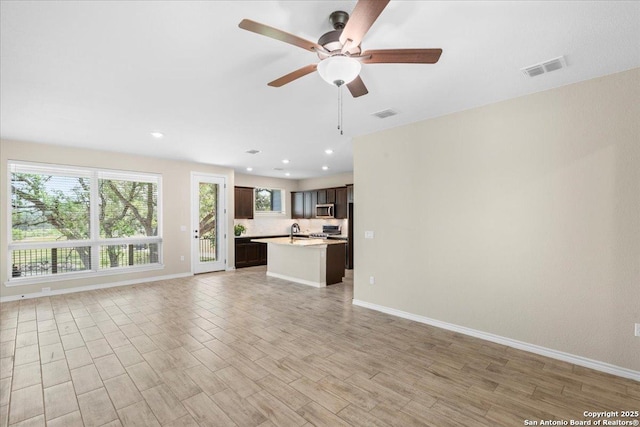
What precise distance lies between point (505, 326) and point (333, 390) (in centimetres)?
212

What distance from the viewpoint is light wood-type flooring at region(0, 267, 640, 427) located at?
6.88ft

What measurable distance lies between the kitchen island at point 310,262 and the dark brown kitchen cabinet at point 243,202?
2190mm

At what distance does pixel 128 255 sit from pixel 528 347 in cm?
696

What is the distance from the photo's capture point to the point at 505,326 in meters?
3.21

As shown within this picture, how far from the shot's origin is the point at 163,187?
6496mm

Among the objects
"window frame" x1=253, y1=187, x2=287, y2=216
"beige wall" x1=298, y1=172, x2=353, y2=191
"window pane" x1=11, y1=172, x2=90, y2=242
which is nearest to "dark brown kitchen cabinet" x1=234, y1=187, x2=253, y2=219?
"window frame" x1=253, y1=187, x2=287, y2=216

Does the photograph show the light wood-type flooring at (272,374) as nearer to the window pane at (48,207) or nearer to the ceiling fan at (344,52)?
the window pane at (48,207)

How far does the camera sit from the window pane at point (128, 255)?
582 centimetres

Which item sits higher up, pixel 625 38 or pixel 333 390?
pixel 625 38

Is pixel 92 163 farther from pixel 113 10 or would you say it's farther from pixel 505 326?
pixel 505 326

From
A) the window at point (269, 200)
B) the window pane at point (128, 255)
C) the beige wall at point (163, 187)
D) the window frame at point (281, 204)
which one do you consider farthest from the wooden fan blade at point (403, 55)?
the window at point (269, 200)

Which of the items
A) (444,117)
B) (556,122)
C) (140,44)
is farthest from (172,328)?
(556,122)

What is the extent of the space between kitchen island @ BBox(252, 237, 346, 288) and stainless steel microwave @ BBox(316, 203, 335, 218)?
2372mm

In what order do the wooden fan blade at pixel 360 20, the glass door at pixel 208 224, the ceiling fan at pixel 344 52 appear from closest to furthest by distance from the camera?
the wooden fan blade at pixel 360 20 → the ceiling fan at pixel 344 52 → the glass door at pixel 208 224
